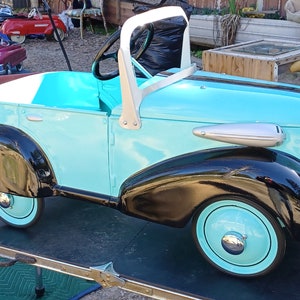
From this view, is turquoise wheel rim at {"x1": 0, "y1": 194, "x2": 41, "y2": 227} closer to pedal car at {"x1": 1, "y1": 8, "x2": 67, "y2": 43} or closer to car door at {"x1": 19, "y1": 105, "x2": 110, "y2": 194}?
car door at {"x1": 19, "y1": 105, "x2": 110, "y2": 194}

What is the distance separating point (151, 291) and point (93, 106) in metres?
0.98

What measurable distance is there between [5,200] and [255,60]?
2.43 m

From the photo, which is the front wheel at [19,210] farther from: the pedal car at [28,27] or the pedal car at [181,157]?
the pedal car at [28,27]

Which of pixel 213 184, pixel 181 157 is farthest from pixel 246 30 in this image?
pixel 213 184

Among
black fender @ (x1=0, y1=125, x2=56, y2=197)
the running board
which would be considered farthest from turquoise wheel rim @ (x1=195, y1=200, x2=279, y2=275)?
black fender @ (x1=0, y1=125, x2=56, y2=197)

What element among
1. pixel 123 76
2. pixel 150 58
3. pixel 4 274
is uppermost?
pixel 123 76

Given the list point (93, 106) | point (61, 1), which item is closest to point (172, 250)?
point (93, 106)

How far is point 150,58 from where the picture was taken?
13.2ft

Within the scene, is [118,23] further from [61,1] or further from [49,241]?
[49,241]

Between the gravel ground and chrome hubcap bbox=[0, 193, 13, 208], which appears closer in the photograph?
chrome hubcap bbox=[0, 193, 13, 208]

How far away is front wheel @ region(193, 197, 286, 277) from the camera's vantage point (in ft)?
5.21

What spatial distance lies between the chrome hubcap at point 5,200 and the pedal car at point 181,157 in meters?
0.03

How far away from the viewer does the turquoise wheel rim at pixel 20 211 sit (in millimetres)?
2061

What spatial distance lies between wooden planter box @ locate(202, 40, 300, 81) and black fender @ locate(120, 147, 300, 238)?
2352 millimetres
